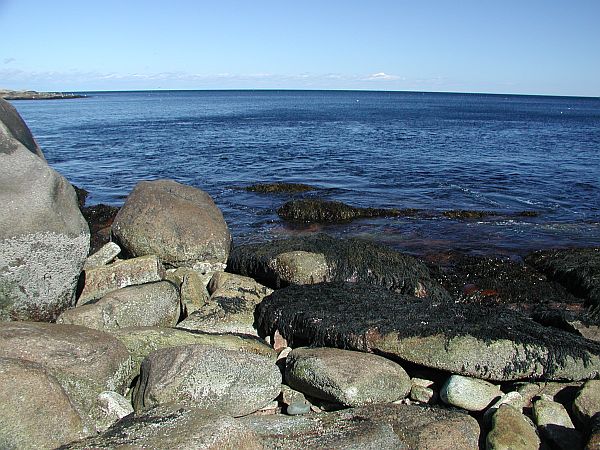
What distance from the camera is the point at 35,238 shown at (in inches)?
281

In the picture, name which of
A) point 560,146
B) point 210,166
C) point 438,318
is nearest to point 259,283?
point 438,318

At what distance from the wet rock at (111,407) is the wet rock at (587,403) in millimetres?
4481

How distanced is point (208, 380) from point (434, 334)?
2.70m

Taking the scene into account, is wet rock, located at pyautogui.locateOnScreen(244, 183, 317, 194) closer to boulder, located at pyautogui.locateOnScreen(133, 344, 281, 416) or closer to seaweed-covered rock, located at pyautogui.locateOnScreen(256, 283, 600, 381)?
seaweed-covered rock, located at pyautogui.locateOnScreen(256, 283, 600, 381)

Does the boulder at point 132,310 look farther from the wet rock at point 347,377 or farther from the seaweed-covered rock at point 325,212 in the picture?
the seaweed-covered rock at point 325,212

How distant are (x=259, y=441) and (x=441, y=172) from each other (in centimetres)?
2164

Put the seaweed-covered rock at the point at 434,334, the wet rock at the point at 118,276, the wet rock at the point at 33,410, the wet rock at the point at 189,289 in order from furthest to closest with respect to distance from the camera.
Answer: the wet rock at the point at 118,276 < the wet rock at the point at 189,289 < the seaweed-covered rock at the point at 434,334 < the wet rock at the point at 33,410

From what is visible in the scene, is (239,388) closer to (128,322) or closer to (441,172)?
(128,322)

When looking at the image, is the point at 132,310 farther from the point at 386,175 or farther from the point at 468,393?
the point at 386,175

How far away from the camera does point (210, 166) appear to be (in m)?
25.7

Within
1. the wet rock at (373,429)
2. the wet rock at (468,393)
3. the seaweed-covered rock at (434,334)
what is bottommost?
the wet rock at (468,393)

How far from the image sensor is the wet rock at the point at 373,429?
15.9ft

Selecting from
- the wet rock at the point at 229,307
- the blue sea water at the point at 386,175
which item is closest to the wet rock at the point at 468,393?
the wet rock at the point at 229,307

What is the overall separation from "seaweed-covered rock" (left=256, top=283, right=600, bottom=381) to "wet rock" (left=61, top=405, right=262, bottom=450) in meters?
2.60
